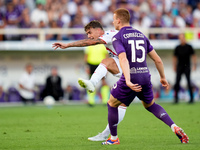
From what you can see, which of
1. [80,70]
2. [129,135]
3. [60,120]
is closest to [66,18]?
[80,70]

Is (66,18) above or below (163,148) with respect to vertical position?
above

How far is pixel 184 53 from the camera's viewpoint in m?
17.9

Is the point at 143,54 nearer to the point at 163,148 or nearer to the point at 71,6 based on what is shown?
the point at 163,148

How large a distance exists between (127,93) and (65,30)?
14378 millimetres

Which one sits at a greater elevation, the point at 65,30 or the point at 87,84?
the point at 65,30

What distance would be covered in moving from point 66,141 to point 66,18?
14.8 metres

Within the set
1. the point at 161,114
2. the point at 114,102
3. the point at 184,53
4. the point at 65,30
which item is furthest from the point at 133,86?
the point at 65,30

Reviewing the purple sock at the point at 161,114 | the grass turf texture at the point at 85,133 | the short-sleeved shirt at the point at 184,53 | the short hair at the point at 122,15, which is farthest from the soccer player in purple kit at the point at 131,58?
the short-sleeved shirt at the point at 184,53

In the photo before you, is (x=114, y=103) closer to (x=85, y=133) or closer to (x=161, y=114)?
(x=161, y=114)

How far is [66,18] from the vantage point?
→ 882 inches

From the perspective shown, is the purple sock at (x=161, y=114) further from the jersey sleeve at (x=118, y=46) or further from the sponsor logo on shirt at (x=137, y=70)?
the jersey sleeve at (x=118, y=46)

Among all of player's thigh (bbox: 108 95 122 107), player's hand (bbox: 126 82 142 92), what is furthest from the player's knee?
player's hand (bbox: 126 82 142 92)

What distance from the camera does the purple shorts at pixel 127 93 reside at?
23.9 feet

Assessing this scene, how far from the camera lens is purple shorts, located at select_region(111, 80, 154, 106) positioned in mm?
7289
